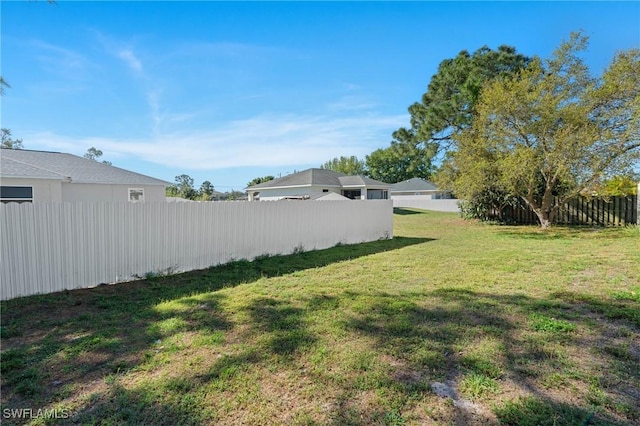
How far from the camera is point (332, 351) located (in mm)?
2854

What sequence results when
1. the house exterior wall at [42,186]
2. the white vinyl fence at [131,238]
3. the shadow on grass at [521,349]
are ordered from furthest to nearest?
the house exterior wall at [42,186] → the white vinyl fence at [131,238] → the shadow on grass at [521,349]

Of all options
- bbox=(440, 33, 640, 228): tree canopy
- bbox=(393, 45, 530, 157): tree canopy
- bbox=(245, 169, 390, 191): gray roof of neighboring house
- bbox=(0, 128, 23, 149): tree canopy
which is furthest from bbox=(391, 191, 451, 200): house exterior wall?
bbox=(0, 128, 23, 149): tree canopy

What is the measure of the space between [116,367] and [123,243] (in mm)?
3267

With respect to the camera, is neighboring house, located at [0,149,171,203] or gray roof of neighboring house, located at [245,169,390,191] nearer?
neighboring house, located at [0,149,171,203]

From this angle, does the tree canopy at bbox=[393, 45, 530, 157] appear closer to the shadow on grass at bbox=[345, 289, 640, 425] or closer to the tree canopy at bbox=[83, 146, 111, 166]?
the shadow on grass at bbox=[345, 289, 640, 425]

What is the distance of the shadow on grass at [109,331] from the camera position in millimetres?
2447

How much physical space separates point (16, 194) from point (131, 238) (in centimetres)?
850

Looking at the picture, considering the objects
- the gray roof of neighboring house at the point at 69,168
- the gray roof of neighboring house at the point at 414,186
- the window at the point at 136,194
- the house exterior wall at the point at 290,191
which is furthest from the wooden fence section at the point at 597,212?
the gray roof of neighboring house at the point at 414,186

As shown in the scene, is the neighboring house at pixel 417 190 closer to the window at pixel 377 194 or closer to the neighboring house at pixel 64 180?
the window at pixel 377 194

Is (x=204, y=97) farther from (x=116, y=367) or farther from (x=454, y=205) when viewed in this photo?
(x=454, y=205)

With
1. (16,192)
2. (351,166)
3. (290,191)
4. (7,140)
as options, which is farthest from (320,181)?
(351,166)

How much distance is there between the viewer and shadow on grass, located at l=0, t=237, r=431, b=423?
245 centimetres

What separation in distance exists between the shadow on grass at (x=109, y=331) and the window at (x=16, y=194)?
8.59 metres

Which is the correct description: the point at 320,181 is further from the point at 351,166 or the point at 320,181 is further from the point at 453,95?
the point at 351,166
